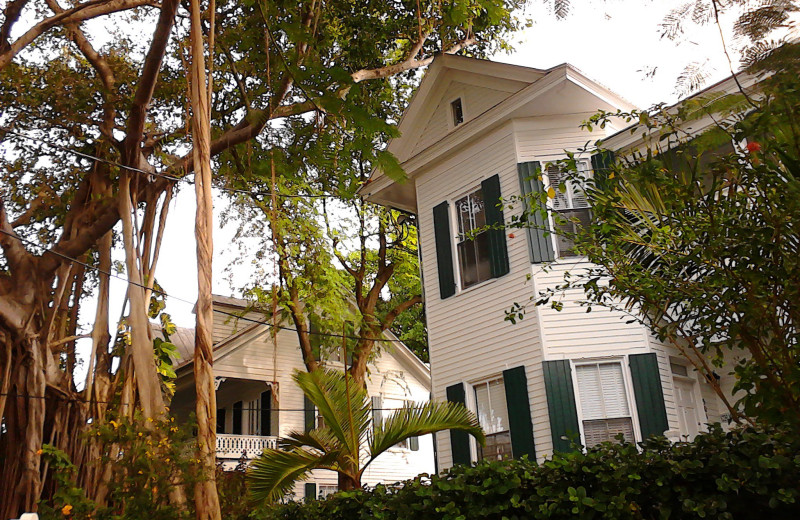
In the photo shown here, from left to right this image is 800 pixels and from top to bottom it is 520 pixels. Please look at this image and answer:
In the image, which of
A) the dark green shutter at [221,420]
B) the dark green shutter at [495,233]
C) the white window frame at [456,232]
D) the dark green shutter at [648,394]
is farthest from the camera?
the dark green shutter at [221,420]

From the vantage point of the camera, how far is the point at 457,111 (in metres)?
11.1

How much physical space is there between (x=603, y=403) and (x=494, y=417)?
1.49 m

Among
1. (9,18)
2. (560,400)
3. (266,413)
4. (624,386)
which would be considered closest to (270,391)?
(266,413)

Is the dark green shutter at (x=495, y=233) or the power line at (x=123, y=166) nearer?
the power line at (x=123, y=166)

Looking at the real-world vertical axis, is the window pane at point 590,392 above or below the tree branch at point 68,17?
below

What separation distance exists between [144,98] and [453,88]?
17.9ft

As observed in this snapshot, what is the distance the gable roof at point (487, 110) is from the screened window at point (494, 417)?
2949 mm

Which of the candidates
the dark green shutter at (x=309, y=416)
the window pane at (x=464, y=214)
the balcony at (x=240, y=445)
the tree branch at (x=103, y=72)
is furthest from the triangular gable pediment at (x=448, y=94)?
the balcony at (x=240, y=445)

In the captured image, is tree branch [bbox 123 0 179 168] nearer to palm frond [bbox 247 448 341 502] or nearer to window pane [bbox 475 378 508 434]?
palm frond [bbox 247 448 341 502]

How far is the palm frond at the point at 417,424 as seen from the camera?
6.64m

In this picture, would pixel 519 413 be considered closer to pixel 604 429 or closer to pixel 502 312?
pixel 604 429

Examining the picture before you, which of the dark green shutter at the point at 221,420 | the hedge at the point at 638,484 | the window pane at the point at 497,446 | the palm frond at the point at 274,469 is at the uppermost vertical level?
the dark green shutter at the point at 221,420

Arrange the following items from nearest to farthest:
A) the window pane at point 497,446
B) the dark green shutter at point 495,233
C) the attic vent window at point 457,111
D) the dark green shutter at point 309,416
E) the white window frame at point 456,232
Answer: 1. the window pane at point 497,446
2. the dark green shutter at point 495,233
3. the white window frame at point 456,232
4. the attic vent window at point 457,111
5. the dark green shutter at point 309,416

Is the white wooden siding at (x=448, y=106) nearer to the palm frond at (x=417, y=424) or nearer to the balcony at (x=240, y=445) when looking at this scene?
the palm frond at (x=417, y=424)
